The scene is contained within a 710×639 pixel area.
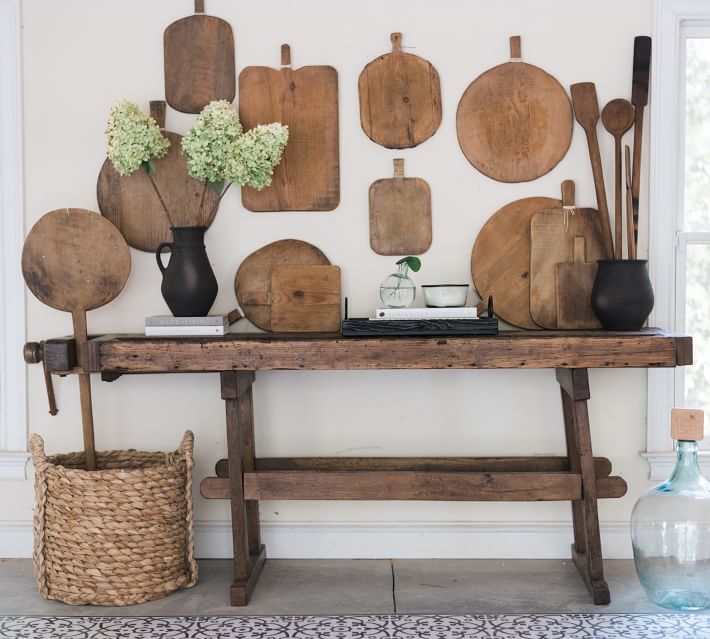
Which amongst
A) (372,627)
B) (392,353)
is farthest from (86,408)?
(372,627)

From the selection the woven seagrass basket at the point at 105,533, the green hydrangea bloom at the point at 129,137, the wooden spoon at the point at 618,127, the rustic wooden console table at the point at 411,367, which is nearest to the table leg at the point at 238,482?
the rustic wooden console table at the point at 411,367

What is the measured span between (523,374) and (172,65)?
1.72 metres

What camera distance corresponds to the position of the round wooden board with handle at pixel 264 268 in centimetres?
296

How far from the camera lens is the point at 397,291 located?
9.06ft

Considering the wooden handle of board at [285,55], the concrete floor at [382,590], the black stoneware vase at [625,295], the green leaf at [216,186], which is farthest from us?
the wooden handle of board at [285,55]

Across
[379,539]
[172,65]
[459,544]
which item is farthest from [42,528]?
[172,65]

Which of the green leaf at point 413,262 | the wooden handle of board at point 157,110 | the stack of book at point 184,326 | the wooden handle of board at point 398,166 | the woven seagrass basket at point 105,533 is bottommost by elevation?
the woven seagrass basket at point 105,533

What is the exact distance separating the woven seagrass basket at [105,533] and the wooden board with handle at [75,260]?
559 millimetres

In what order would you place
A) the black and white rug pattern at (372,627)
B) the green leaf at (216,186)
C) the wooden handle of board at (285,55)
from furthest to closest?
the wooden handle of board at (285,55) → the green leaf at (216,186) → the black and white rug pattern at (372,627)

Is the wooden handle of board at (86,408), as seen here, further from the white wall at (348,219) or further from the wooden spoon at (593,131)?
the wooden spoon at (593,131)

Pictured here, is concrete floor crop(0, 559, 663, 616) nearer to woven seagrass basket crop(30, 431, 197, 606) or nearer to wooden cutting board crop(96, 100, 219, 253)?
woven seagrass basket crop(30, 431, 197, 606)

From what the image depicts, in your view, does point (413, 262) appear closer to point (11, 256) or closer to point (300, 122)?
point (300, 122)

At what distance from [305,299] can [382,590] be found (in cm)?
104

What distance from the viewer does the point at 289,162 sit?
9.68 ft
